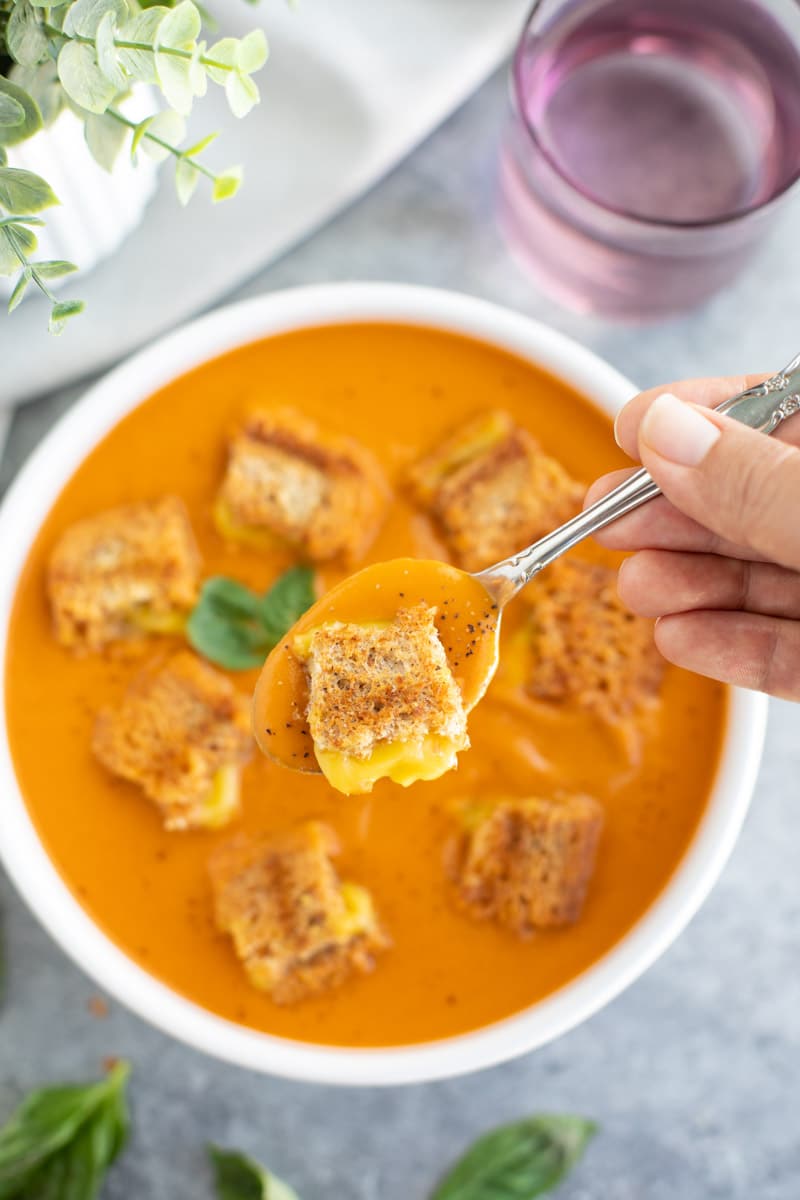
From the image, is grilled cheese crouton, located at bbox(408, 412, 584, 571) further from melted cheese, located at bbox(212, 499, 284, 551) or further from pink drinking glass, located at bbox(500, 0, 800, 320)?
pink drinking glass, located at bbox(500, 0, 800, 320)

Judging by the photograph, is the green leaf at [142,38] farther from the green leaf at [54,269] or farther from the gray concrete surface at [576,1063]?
the gray concrete surface at [576,1063]

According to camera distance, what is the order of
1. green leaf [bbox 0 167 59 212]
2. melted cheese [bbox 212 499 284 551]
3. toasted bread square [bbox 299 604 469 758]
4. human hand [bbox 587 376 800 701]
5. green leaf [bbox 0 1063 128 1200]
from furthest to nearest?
green leaf [bbox 0 1063 128 1200] → melted cheese [bbox 212 499 284 551] → human hand [bbox 587 376 800 701] → toasted bread square [bbox 299 604 469 758] → green leaf [bbox 0 167 59 212]

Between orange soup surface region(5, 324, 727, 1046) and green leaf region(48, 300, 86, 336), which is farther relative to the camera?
orange soup surface region(5, 324, 727, 1046)

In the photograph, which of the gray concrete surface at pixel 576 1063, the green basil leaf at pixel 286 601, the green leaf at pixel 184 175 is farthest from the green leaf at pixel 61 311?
the gray concrete surface at pixel 576 1063

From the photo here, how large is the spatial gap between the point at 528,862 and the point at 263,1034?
0.63 m

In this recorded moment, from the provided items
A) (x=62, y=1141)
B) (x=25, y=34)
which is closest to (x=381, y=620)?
(x=25, y=34)

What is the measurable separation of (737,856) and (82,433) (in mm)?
1725

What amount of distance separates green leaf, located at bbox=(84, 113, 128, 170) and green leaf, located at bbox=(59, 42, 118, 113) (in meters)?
0.18

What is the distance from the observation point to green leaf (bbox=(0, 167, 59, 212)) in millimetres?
1559

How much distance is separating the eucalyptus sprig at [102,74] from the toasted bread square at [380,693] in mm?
637

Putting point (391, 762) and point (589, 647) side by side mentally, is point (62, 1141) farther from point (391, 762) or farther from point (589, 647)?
point (589, 647)

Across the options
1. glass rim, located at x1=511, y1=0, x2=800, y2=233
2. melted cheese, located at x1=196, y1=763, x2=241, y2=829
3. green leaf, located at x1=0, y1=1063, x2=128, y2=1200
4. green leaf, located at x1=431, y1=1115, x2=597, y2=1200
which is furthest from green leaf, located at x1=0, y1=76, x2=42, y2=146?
green leaf, located at x1=431, y1=1115, x2=597, y2=1200

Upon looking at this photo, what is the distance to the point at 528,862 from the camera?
7.23 ft

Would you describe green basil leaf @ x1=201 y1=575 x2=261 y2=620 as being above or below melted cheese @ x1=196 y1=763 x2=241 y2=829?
above
